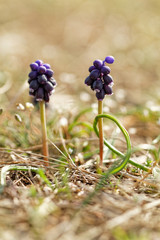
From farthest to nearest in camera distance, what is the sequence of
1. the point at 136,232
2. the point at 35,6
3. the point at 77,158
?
the point at 35,6
the point at 77,158
the point at 136,232

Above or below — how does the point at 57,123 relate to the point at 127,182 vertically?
above

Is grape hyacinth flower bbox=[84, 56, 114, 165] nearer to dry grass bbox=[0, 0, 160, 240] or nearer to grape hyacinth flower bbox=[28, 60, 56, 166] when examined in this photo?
grape hyacinth flower bbox=[28, 60, 56, 166]

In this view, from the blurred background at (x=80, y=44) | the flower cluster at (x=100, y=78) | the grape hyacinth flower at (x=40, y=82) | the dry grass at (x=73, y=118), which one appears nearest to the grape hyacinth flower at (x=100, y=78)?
the flower cluster at (x=100, y=78)

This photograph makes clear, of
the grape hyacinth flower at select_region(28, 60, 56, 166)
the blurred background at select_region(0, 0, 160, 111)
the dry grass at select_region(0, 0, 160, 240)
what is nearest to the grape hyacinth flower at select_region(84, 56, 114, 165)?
the grape hyacinth flower at select_region(28, 60, 56, 166)

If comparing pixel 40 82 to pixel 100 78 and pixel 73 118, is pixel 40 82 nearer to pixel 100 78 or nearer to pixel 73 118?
pixel 100 78

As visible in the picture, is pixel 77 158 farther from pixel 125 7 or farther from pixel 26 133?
pixel 125 7

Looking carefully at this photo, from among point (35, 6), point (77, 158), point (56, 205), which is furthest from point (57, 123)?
point (35, 6)
